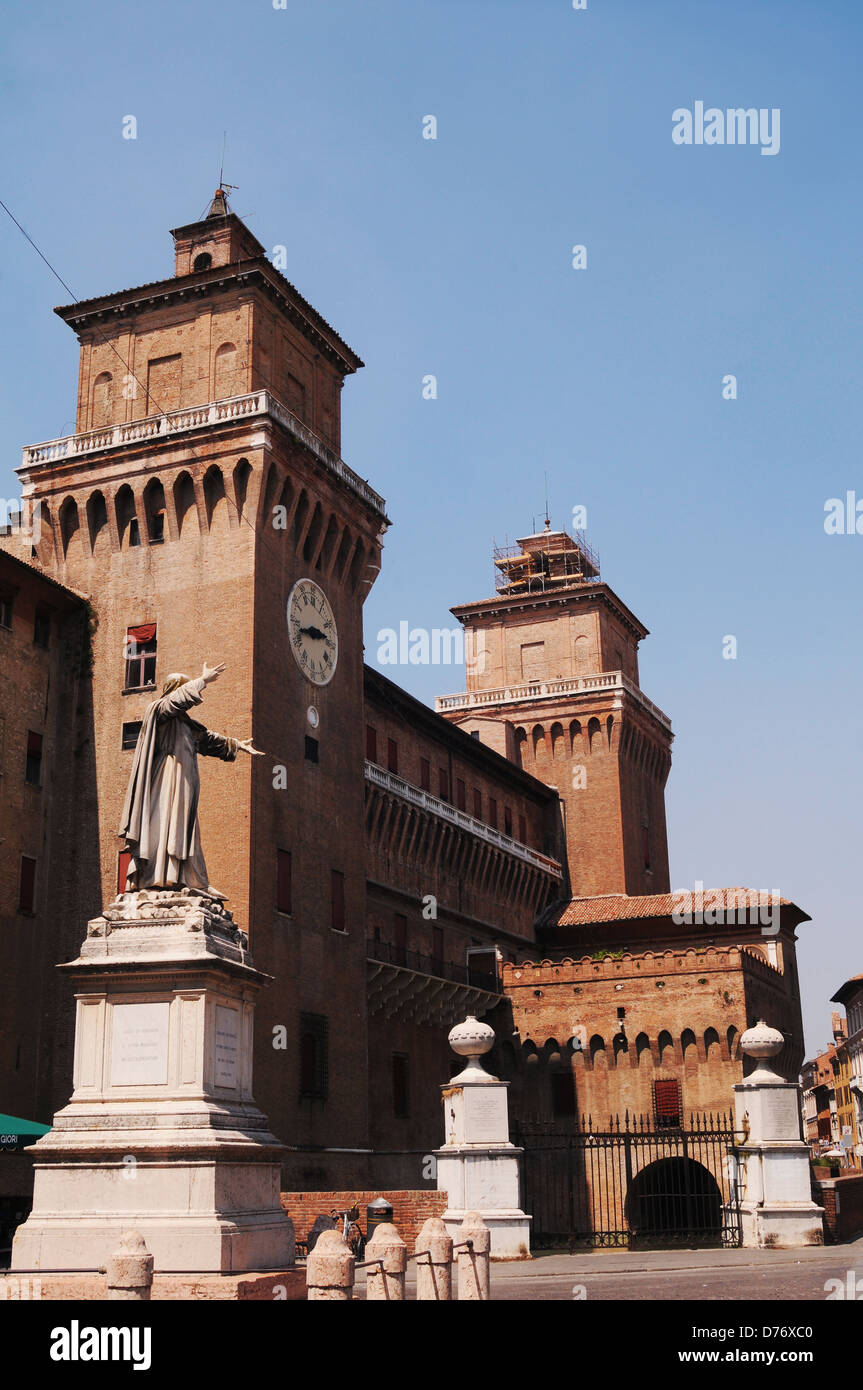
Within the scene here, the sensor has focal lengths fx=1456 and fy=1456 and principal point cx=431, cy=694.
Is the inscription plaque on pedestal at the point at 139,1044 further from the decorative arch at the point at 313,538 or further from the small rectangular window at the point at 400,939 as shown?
the small rectangular window at the point at 400,939

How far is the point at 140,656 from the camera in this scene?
3622cm

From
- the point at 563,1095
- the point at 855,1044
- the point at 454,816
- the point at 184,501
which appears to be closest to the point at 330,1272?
the point at 184,501

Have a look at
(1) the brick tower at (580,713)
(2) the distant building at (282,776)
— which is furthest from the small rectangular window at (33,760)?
(1) the brick tower at (580,713)

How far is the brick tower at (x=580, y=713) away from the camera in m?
60.2

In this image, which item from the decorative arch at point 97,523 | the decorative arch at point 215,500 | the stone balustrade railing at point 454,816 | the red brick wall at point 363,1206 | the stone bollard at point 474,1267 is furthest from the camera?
the stone balustrade railing at point 454,816

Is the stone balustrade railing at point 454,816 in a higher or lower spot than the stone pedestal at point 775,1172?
higher

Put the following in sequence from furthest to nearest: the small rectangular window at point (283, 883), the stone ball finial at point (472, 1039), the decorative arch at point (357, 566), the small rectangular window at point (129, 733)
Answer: the decorative arch at point (357, 566) < the small rectangular window at point (129, 733) < the small rectangular window at point (283, 883) < the stone ball finial at point (472, 1039)

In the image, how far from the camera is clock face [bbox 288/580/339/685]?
37.6 metres

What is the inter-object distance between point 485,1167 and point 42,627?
19.9 meters

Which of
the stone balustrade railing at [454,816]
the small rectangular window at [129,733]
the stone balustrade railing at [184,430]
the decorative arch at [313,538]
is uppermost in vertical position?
the stone balustrade railing at [184,430]

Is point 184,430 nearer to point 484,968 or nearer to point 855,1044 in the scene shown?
point 484,968

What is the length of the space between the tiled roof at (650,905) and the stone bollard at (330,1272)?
44353 mm

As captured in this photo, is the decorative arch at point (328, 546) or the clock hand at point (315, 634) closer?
the clock hand at point (315, 634)
